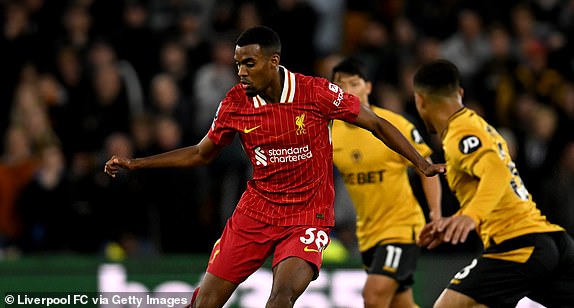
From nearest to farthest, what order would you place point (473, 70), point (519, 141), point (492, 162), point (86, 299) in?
point (492, 162), point (86, 299), point (519, 141), point (473, 70)

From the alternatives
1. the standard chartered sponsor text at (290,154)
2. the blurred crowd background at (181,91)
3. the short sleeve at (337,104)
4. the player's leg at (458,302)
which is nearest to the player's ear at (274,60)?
the short sleeve at (337,104)

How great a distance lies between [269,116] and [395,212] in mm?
1934

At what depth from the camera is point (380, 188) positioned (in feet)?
29.9

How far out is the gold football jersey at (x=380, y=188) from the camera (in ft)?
29.8

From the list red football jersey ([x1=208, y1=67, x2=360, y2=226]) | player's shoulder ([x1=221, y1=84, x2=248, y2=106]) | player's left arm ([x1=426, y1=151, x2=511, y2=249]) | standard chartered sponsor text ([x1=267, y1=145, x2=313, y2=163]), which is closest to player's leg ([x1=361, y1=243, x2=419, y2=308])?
red football jersey ([x1=208, y1=67, x2=360, y2=226])

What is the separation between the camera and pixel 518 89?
14.6 m

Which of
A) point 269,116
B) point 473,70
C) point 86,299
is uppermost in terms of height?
point 473,70

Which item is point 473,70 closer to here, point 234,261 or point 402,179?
point 402,179

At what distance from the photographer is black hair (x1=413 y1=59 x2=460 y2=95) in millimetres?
7840

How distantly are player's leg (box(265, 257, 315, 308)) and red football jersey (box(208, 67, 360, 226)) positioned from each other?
332 millimetres

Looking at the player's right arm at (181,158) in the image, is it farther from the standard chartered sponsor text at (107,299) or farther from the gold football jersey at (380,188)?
the standard chartered sponsor text at (107,299)

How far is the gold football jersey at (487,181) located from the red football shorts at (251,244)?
3.25ft

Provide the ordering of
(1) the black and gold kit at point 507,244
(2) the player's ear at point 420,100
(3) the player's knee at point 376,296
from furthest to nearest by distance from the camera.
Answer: (3) the player's knee at point 376,296 → (2) the player's ear at point 420,100 → (1) the black and gold kit at point 507,244

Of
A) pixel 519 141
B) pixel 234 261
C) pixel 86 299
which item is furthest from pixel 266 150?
pixel 519 141
